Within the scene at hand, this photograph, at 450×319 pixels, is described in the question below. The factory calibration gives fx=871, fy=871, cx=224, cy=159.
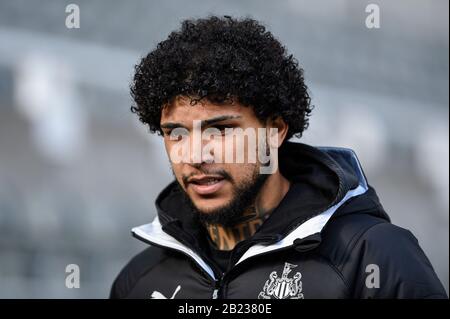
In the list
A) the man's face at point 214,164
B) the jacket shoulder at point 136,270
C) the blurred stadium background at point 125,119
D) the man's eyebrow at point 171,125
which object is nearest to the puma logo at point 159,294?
the jacket shoulder at point 136,270

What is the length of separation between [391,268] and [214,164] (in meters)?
0.47

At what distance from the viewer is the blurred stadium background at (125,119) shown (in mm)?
6773

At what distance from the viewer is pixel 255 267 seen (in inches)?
80.4

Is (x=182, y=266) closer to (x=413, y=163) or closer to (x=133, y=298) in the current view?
(x=133, y=298)

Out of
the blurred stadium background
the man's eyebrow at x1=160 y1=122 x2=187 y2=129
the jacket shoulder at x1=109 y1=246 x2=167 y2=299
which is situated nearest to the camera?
the man's eyebrow at x1=160 y1=122 x2=187 y2=129

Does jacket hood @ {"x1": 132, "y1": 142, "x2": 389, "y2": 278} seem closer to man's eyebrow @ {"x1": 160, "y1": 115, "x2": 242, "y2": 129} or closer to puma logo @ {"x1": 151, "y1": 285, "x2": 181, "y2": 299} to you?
puma logo @ {"x1": 151, "y1": 285, "x2": 181, "y2": 299}

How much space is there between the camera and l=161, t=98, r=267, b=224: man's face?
2.04m

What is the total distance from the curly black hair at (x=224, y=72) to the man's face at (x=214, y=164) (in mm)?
29

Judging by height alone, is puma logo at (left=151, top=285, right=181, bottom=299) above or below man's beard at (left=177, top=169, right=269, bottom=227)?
below

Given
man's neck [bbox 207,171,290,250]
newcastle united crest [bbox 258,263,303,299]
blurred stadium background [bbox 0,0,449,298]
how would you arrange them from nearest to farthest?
newcastle united crest [bbox 258,263,303,299] → man's neck [bbox 207,171,290,250] → blurred stadium background [bbox 0,0,449,298]

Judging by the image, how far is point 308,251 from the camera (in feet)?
6.55

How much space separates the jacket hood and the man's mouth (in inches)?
5.8

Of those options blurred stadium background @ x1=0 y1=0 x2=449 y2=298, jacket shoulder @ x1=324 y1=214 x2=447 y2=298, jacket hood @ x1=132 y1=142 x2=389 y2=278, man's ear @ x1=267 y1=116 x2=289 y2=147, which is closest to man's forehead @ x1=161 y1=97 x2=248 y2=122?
man's ear @ x1=267 y1=116 x2=289 y2=147

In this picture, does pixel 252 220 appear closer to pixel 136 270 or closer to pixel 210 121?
pixel 210 121
